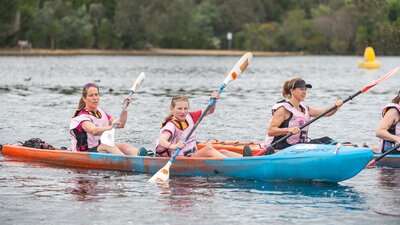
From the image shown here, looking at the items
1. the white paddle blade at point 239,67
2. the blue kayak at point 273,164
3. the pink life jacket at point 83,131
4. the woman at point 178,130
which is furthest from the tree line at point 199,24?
the woman at point 178,130

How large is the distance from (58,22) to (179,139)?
98209 mm

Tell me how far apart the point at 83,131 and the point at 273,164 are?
10.9ft

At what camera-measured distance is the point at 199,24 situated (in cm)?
13600

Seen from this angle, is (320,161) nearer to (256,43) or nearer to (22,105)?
(22,105)

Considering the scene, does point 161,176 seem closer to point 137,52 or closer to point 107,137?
point 107,137

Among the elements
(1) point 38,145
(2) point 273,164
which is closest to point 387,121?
(2) point 273,164

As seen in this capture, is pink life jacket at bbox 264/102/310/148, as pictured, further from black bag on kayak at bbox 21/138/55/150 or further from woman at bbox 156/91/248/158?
black bag on kayak at bbox 21/138/55/150

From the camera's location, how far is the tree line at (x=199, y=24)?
111 metres

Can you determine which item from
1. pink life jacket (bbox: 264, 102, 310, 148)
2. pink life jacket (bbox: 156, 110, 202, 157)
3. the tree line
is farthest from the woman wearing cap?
the tree line

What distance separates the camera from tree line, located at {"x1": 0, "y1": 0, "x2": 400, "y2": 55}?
111m

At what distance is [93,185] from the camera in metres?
15.5

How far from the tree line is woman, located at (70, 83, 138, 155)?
8049cm

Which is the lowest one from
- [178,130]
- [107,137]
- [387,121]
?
[107,137]

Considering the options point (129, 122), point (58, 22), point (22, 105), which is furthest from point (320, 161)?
point (58, 22)
